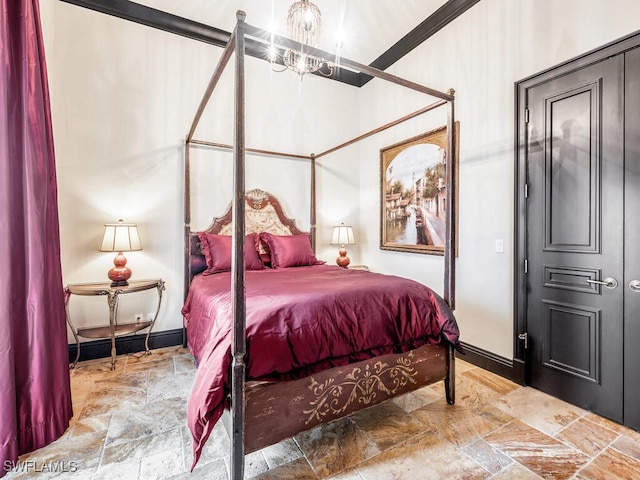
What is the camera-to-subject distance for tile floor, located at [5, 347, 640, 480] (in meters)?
1.58

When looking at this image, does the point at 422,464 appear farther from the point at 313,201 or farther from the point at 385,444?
the point at 313,201

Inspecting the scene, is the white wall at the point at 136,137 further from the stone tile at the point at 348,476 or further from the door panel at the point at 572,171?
the door panel at the point at 572,171

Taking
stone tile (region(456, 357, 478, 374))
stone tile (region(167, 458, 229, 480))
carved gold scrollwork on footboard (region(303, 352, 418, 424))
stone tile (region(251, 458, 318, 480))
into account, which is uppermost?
carved gold scrollwork on footboard (region(303, 352, 418, 424))

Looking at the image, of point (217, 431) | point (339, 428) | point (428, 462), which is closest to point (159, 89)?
point (217, 431)

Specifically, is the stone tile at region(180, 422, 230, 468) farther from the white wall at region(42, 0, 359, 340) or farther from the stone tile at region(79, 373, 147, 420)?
the white wall at region(42, 0, 359, 340)

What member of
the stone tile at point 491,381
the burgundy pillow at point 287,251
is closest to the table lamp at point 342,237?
the burgundy pillow at point 287,251

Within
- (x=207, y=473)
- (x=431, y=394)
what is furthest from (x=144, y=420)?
(x=431, y=394)

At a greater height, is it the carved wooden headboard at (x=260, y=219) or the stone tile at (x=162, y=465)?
the carved wooden headboard at (x=260, y=219)

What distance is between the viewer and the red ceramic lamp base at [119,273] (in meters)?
2.81

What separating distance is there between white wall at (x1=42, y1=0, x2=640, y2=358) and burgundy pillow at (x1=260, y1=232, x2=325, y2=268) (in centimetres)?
68

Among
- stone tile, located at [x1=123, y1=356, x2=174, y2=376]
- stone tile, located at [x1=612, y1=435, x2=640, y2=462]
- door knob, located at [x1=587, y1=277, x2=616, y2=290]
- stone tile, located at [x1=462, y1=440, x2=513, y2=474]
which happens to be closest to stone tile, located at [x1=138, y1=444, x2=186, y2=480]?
stone tile, located at [x1=123, y1=356, x2=174, y2=376]

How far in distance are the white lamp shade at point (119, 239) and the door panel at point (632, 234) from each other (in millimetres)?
3677

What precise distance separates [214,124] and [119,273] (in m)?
1.87

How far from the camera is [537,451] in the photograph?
5.63 ft
